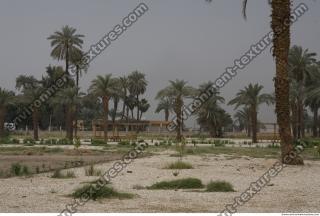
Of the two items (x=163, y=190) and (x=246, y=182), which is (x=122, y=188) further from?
(x=246, y=182)

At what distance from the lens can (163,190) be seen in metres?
14.0

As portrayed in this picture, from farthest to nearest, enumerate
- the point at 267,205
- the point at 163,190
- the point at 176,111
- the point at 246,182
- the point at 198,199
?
the point at 176,111
the point at 246,182
the point at 163,190
the point at 198,199
the point at 267,205

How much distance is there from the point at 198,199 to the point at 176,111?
47218mm

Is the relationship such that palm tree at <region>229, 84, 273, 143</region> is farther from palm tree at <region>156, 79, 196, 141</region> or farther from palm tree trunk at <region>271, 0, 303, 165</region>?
palm tree trunk at <region>271, 0, 303, 165</region>

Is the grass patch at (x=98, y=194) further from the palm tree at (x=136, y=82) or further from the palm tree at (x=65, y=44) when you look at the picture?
the palm tree at (x=136, y=82)

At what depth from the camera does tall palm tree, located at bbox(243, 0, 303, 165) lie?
2377 cm

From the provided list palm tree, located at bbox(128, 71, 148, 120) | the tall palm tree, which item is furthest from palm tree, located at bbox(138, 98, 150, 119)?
the tall palm tree

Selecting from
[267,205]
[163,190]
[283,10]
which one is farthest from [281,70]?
[267,205]

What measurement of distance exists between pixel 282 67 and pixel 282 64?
0.13 m

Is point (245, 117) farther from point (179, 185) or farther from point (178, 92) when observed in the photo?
point (179, 185)

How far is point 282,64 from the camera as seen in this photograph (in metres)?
23.8

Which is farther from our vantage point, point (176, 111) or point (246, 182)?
point (176, 111)

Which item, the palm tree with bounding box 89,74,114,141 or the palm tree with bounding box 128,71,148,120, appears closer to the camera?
the palm tree with bounding box 89,74,114,141

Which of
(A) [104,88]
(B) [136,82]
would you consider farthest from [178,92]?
(B) [136,82]
